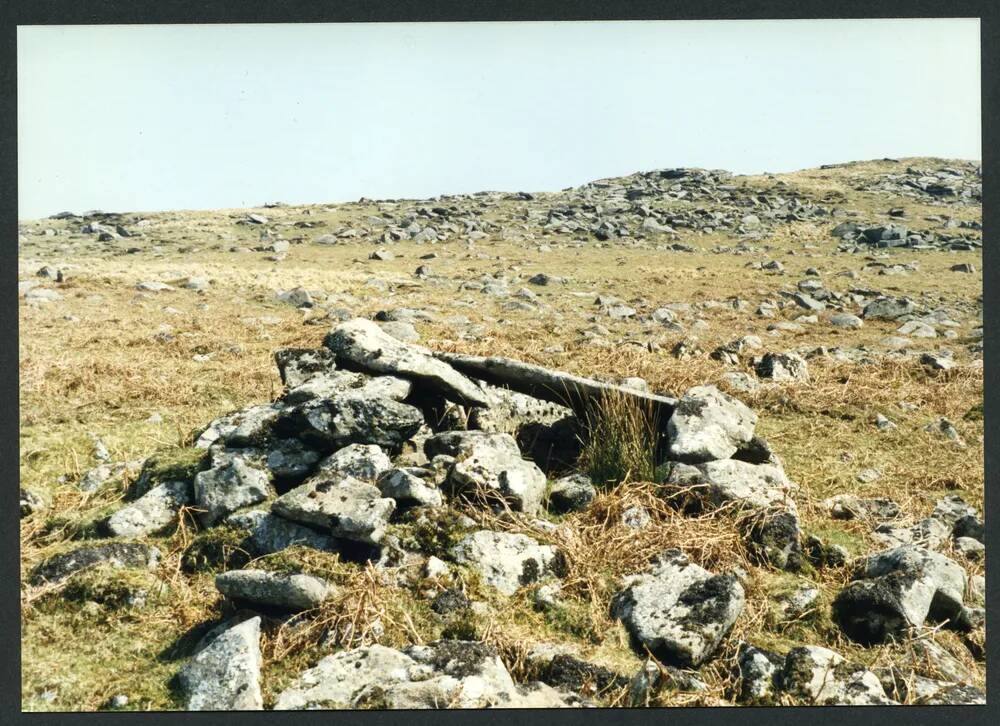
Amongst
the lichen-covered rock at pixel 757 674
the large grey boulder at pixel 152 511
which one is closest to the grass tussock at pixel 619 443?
the lichen-covered rock at pixel 757 674

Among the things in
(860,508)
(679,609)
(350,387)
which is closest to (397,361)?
(350,387)

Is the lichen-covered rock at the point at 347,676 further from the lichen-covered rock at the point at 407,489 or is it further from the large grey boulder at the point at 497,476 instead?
the large grey boulder at the point at 497,476

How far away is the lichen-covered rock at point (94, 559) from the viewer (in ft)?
19.0

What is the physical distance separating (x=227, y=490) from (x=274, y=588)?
154cm

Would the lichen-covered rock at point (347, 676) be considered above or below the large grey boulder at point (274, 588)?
below

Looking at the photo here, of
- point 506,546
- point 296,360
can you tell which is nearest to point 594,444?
point 506,546

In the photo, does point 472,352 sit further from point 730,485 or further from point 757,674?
point 757,674

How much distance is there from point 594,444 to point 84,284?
18.0 meters

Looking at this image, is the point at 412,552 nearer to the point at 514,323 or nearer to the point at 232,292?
the point at 514,323

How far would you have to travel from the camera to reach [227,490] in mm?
6516

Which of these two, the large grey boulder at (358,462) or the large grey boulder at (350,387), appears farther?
the large grey boulder at (350,387)

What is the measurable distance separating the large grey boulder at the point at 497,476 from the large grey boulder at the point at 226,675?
2.23 metres

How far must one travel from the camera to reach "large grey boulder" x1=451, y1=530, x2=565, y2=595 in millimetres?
5898

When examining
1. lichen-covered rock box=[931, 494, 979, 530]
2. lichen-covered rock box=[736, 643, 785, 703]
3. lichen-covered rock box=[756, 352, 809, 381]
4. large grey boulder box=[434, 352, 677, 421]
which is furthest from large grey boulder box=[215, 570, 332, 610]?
lichen-covered rock box=[756, 352, 809, 381]
